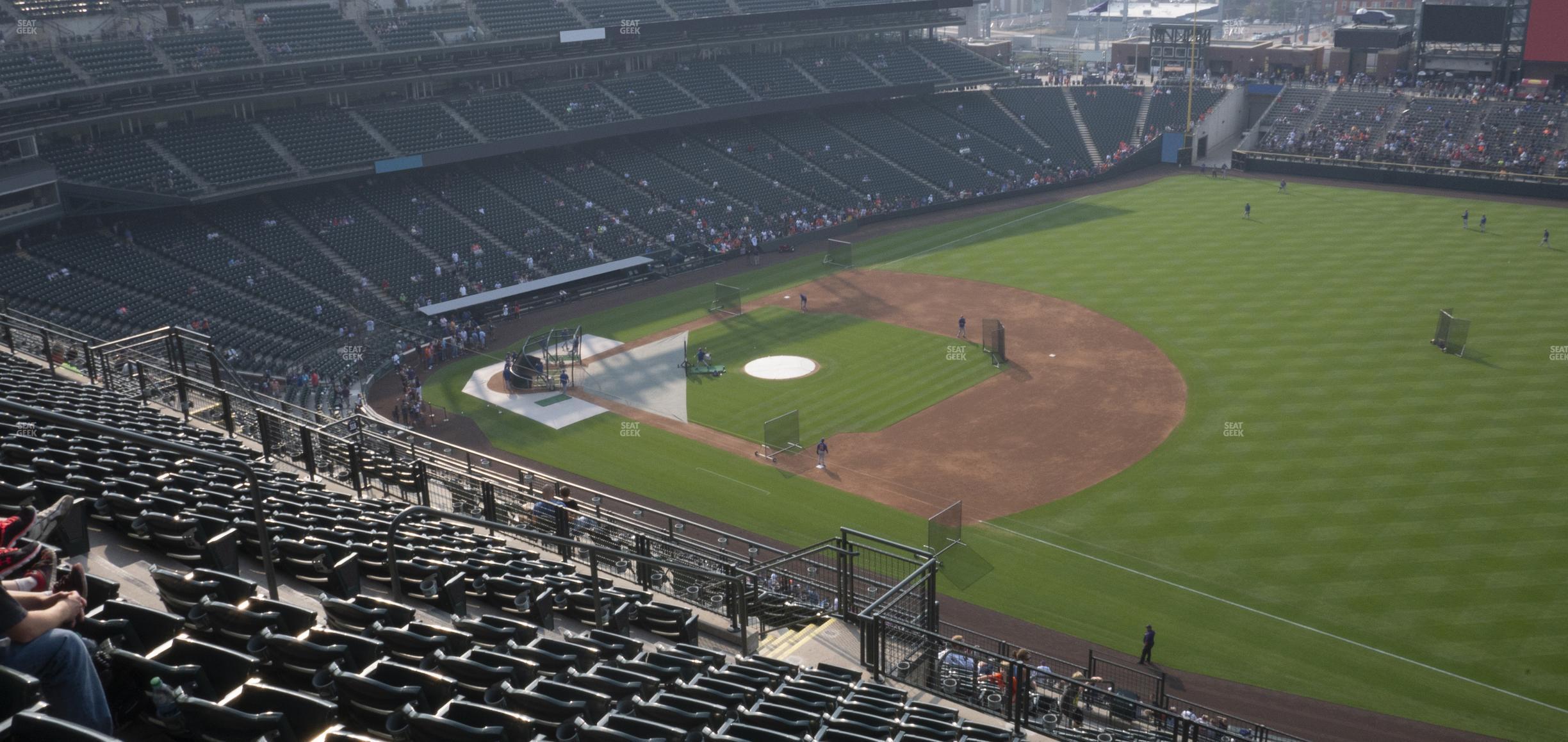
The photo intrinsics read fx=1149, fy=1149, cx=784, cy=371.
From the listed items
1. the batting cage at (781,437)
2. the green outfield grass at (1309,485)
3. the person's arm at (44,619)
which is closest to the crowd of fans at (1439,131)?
the green outfield grass at (1309,485)

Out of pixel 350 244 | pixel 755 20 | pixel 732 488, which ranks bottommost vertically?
pixel 732 488

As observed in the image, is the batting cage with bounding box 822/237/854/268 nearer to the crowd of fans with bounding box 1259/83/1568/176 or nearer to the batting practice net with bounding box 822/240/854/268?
the batting practice net with bounding box 822/240/854/268

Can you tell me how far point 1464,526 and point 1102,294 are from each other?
22596mm

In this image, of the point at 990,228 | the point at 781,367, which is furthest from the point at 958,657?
the point at 990,228

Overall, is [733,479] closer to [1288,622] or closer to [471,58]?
[1288,622]

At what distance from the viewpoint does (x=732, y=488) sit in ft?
112

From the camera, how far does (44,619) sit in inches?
295

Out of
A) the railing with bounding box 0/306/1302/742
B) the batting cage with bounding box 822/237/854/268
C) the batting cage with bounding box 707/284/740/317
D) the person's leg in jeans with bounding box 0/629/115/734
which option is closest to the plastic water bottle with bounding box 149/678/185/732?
the person's leg in jeans with bounding box 0/629/115/734

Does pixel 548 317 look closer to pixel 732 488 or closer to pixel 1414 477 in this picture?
pixel 732 488

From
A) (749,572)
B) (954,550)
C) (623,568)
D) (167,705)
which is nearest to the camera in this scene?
(167,705)

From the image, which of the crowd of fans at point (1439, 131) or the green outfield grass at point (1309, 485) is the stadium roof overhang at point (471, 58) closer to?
the green outfield grass at point (1309, 485)

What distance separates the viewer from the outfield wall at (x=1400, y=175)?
207 ft

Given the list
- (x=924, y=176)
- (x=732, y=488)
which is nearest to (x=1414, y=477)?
(x=732, y=488)

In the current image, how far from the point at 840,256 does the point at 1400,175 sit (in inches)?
1415
